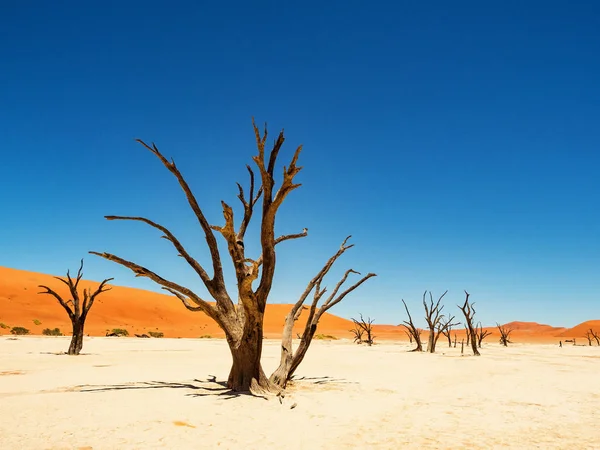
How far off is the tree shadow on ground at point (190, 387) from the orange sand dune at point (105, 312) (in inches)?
1261

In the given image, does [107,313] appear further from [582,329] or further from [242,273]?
[582,329]

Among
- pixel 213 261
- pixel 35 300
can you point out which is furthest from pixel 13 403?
pixel 35 300

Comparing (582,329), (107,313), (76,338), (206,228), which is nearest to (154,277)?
(206,228)

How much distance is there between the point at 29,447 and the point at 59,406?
76.5 inches

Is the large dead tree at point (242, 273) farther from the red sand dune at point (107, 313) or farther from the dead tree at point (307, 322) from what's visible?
Answer: the red sand dune at point (107, 313)

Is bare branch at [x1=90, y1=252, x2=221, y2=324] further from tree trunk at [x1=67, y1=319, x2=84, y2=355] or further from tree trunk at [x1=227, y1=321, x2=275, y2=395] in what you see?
tree trunk at [x1=67, y1=319, x2=84, y2=355]

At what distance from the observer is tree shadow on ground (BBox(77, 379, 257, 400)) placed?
7.59 metres

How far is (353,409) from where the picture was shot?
6.98m

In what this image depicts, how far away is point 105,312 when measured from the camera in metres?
53.9

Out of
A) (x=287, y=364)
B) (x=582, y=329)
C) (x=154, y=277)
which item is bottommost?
(x=287, y=364)

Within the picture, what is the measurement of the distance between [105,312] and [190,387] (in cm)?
5193

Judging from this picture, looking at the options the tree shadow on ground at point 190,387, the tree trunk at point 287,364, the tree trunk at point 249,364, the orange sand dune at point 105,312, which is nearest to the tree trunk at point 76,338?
the tree shadow on ground at point 190,387

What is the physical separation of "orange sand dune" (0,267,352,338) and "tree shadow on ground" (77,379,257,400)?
1261 inches

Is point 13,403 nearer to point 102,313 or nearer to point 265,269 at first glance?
point 265,269
